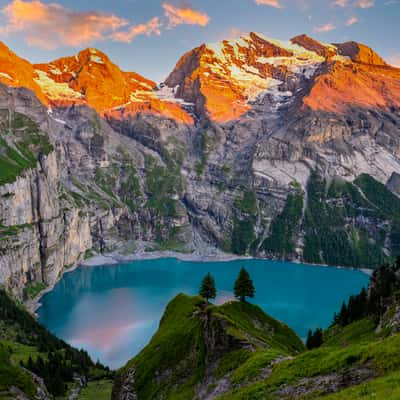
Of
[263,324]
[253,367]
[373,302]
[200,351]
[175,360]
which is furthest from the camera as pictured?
[373,302]

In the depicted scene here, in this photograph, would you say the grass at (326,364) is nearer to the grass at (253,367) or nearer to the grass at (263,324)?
the grass at (253,367)

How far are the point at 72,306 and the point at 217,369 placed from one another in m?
129

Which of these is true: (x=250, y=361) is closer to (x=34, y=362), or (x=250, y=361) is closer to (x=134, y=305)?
(x=34, y=362)

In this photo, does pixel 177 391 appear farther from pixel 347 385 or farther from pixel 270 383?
pixel 347 385

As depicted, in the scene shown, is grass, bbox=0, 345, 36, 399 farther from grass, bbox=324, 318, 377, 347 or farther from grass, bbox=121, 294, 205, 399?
grass, bbox=324, 318, 377, 347

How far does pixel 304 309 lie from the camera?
145m

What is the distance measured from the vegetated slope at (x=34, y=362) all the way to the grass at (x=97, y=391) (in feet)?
9.70

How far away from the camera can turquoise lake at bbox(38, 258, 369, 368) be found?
382 feet

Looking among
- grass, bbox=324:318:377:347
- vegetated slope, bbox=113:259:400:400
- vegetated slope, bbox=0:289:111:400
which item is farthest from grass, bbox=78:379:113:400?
grass, bbox=324:318:377:347

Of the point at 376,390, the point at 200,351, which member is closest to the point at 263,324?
the point at 200,351

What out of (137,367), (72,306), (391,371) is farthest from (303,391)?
(72,306)

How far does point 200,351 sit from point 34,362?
180ft

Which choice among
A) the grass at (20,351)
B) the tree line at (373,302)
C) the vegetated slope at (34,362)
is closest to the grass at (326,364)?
the tree line at (373,302)

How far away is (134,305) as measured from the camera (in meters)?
149
